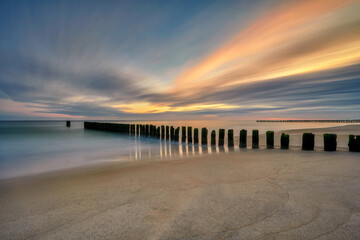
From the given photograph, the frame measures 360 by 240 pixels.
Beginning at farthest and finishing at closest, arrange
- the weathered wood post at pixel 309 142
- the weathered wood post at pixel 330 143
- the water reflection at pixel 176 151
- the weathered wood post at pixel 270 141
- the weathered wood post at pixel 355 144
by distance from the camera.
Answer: the weathered wood post at pixel 270 141 < the water reflection at pixel 176 151 < the weathered wood post at pixel 309 142 < the weathered wood post at pixel 330 143 < the weathered wood post at pixel 355 144

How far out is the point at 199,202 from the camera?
2787 mm

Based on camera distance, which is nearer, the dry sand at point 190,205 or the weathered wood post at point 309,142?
the dry sand at point 190,205

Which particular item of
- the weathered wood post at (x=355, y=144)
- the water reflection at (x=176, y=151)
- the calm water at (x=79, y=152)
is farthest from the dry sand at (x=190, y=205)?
the water reflection at (x=176, y=151)

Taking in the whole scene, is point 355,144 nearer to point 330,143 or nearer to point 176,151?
point 330,143

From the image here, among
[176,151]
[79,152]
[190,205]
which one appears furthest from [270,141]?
[79,152]

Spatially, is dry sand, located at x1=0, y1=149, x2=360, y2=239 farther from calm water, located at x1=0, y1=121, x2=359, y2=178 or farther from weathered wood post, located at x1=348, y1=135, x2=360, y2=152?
weathered wood post, located at x1=348, y1=135, x2=360, y2=152

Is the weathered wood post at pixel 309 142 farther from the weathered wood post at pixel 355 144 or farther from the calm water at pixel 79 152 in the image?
the weathered wood post at pixel 355 144

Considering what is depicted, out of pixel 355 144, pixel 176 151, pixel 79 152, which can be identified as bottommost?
pixel 79 152

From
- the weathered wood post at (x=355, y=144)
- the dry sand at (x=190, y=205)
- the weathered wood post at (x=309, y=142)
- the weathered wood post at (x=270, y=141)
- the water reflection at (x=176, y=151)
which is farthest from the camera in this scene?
the weathered wood post at (x=270, y=141)

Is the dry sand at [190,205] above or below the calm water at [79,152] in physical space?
above

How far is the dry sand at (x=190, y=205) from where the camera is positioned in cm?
211

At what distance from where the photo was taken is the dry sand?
6.91ft

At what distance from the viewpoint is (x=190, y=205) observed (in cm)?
271

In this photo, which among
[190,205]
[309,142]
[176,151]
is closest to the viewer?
[190,205]
